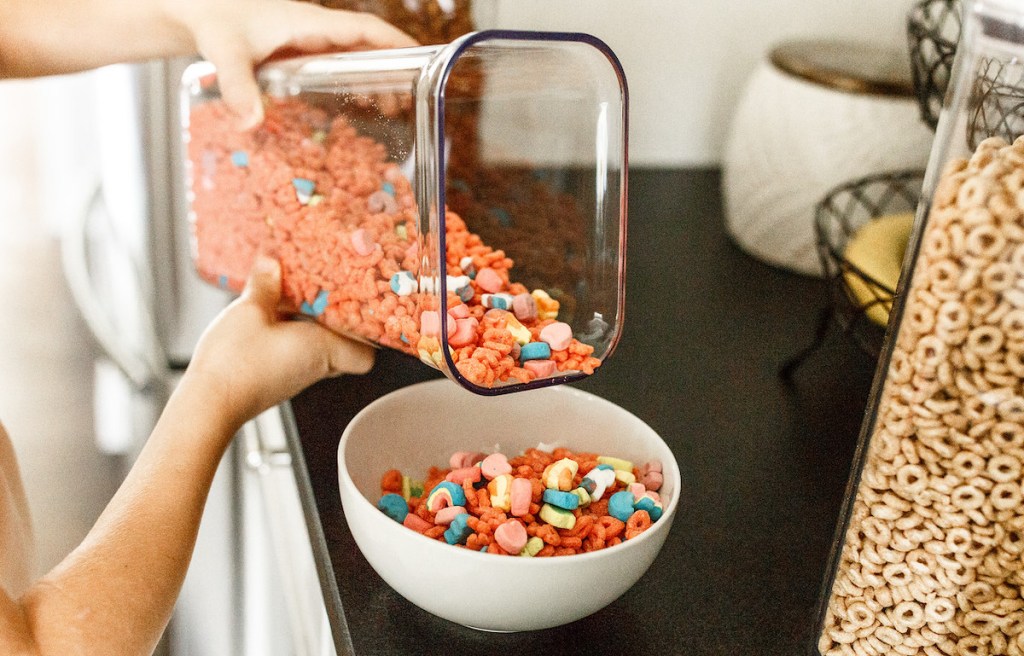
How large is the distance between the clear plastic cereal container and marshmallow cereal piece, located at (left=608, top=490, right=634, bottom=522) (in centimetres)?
9

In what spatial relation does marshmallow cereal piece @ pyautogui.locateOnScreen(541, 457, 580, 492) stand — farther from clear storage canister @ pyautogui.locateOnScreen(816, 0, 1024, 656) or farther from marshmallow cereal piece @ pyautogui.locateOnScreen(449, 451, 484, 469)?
clear storage canister @ pyautogui.locateOnScreen(816, 0, 1024, 656)

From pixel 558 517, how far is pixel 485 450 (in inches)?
6.0

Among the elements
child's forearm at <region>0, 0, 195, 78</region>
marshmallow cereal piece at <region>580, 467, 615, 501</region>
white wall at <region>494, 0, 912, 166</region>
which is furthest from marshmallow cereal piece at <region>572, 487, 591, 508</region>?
white wall at <region>494, 0, 912, 166</region>

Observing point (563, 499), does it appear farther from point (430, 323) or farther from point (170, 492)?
point (170, 492)

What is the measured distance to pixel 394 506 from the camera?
2.26 feet

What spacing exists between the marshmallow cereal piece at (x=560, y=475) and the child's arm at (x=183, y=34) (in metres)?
0.41

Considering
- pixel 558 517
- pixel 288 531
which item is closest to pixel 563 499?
pixel 558 517

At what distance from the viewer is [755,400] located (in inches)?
39.1

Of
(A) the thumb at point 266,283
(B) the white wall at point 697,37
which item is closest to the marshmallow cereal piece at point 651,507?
(A) the thumb at point 266,283

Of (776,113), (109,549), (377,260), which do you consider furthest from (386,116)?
(776,113)

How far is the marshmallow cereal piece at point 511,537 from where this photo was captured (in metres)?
0.64

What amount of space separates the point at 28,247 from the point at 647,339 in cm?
81

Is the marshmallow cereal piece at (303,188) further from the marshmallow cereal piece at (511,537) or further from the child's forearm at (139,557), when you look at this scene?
the marshmallow cereal piece at (511,537)

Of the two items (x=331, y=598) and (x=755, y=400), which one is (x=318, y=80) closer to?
(x=331, y=598)
